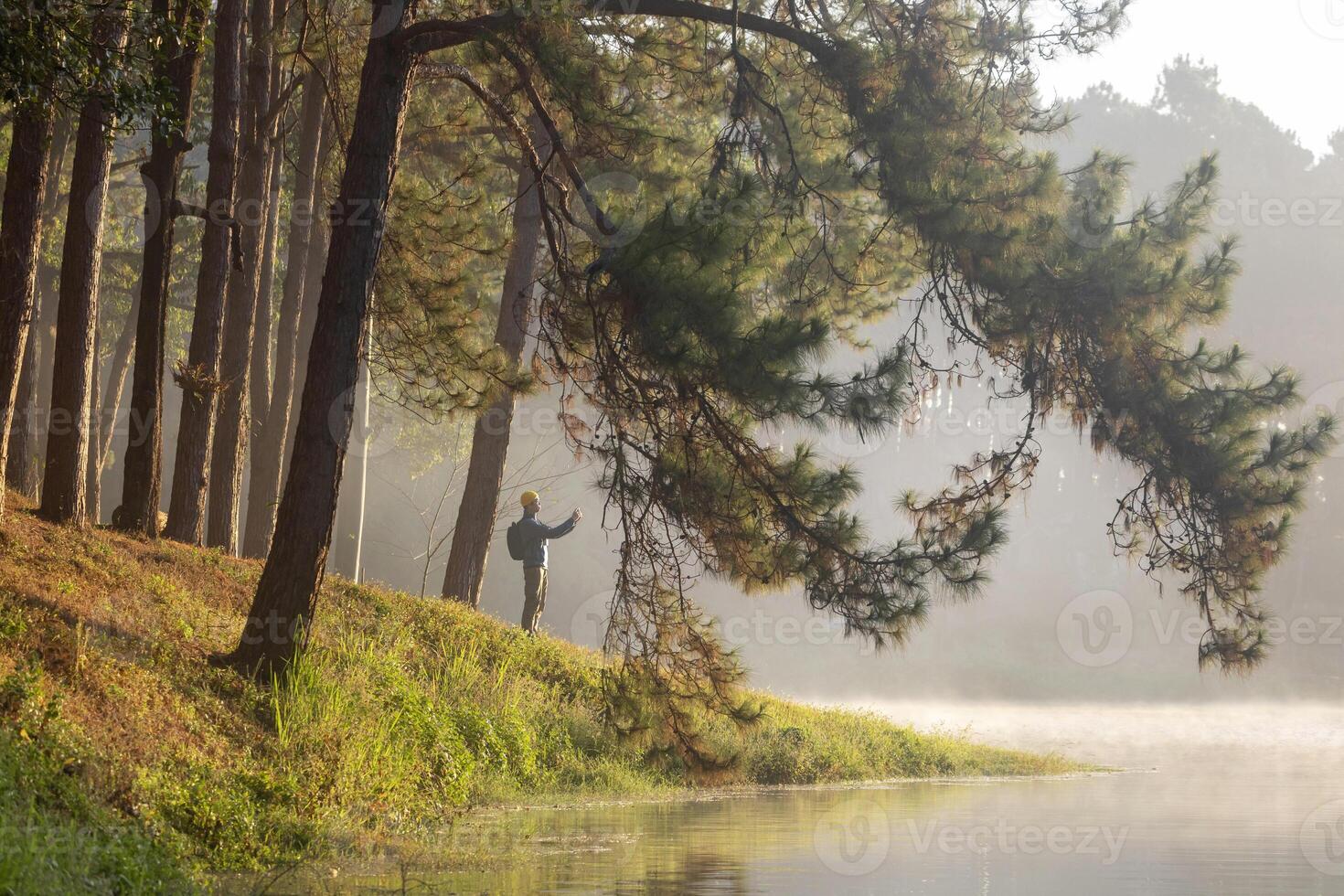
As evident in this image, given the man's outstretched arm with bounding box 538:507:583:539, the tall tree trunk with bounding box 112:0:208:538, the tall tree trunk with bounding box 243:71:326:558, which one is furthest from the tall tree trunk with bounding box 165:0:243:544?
the man's outstretched arm with bounding box 538:507:583:539

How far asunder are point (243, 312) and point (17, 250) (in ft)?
16.8

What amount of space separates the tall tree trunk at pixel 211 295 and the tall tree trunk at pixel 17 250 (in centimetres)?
239

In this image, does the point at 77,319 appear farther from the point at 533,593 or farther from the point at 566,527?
the point at 533,593

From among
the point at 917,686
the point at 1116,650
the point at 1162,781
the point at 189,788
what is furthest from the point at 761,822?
the point at 1116,650

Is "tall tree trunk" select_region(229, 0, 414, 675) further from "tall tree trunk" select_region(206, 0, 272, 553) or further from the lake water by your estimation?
"tall tree trunk" select_region(206, 0, 272, 553)

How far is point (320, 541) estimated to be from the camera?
1084 centimetres

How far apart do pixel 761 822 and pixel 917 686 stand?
125 ft

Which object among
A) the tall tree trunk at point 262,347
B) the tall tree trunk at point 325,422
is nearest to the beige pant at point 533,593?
the tall tree trunk at point 262,347

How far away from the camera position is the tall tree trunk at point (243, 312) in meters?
16.3

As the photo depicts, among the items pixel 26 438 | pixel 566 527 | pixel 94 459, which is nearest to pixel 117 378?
pixel 94 459

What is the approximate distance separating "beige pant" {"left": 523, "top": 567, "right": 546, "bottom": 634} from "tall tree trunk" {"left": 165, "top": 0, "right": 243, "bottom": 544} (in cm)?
534

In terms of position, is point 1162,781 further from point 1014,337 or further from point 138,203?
point 138,203

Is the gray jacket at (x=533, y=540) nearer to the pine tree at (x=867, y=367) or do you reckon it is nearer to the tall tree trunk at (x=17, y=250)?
the pine tree at (x=867, y=367)

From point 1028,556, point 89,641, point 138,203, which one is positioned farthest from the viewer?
point 1028,556
